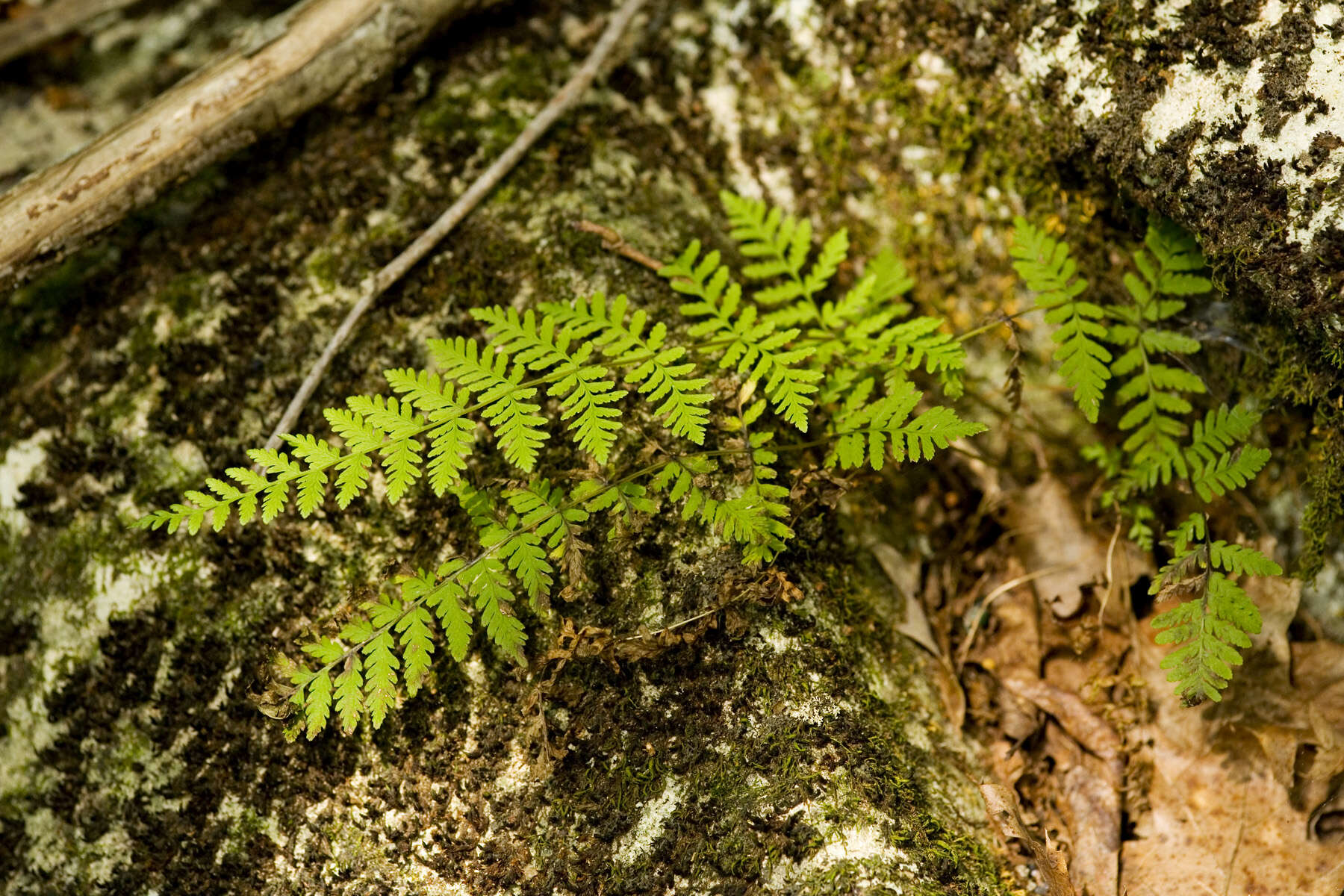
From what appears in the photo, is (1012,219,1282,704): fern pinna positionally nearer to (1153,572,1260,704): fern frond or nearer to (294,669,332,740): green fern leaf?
(1153,572,1260,704): fern frond

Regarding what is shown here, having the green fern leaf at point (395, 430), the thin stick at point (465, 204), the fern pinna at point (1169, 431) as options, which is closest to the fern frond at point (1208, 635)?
the fern pinna at point (1169, 431)

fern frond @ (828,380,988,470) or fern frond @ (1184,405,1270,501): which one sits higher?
fern frond @ (828,380,988,470)

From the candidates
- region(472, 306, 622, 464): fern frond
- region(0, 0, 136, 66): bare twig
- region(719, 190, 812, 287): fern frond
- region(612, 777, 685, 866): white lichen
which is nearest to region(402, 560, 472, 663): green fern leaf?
region(472, 306, 622, 464): fern frond

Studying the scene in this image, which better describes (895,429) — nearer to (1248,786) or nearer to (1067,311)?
(1067,311)

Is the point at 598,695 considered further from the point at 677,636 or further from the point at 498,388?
the point at 498,388

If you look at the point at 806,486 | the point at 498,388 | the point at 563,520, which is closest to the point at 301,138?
the point at 498,388

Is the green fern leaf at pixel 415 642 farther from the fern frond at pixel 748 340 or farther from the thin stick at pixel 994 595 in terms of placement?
the thin stick at pixel 994 595
